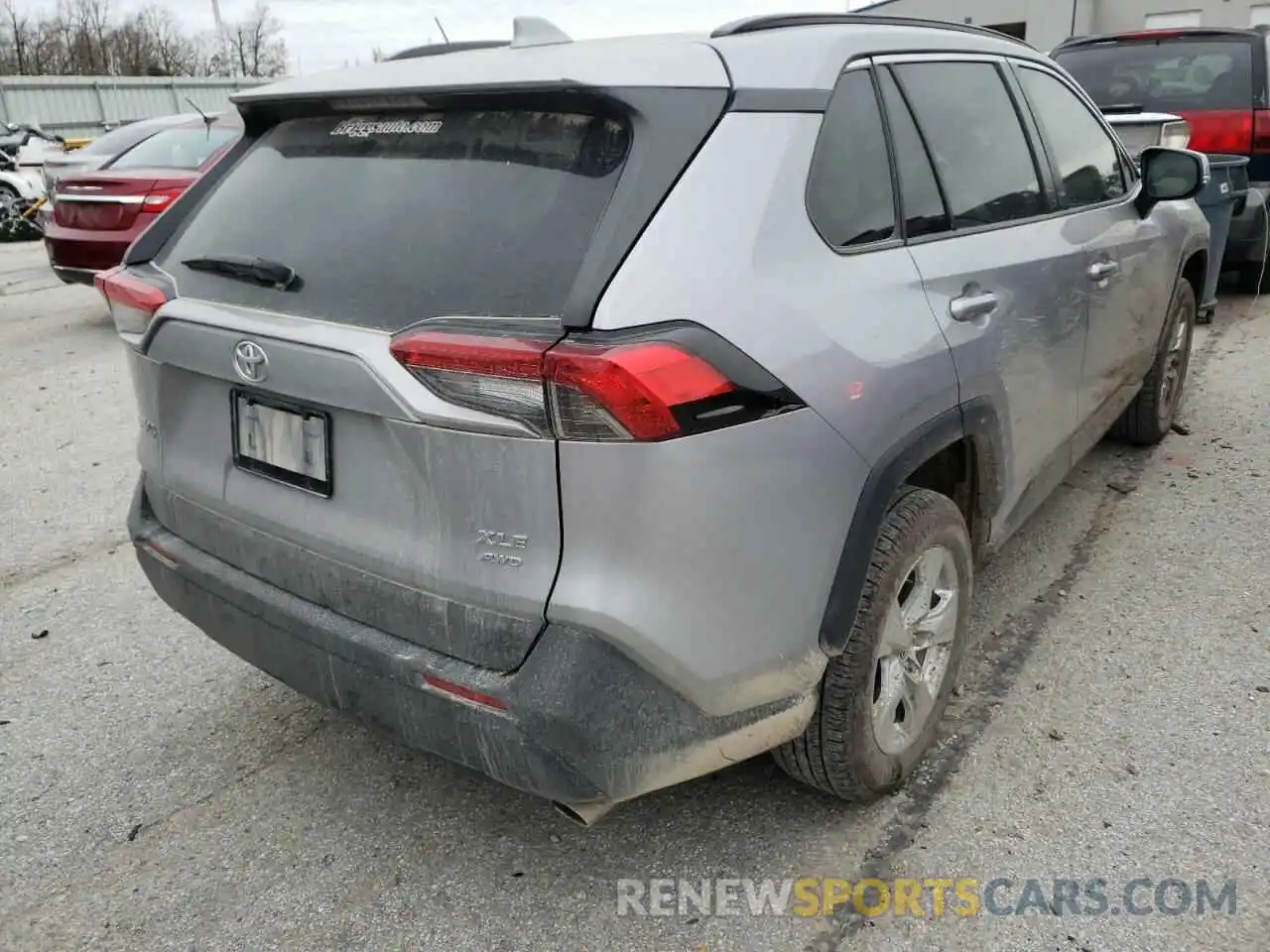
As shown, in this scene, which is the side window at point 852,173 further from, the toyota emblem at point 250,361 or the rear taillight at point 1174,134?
the rear taillight at point 1174,134

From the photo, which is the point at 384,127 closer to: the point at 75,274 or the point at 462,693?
the point at 462,693

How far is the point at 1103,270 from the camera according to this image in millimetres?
3580

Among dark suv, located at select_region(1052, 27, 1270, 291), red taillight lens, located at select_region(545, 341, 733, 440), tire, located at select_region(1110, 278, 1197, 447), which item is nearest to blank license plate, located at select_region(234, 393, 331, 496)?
red taillight lens, located at select_region(545, 341, 733, 440)

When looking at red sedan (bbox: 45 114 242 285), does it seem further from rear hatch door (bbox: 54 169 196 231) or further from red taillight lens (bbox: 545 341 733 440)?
red taillight lens (bbox: 545 341 733 440)

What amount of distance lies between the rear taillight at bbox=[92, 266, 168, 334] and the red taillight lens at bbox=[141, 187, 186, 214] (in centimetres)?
624

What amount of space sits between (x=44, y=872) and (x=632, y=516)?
1.78 meters

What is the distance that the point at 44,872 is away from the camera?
8.28 feet

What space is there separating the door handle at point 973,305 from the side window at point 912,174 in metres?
0.19

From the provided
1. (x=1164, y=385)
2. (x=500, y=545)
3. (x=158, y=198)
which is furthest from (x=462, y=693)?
(x=158, y=198)

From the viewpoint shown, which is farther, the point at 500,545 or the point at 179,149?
the point at 179,149

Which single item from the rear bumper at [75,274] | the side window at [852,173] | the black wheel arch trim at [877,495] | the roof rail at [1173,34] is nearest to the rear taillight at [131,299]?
the side window at [852,173]

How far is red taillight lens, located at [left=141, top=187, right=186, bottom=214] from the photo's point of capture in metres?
8.30

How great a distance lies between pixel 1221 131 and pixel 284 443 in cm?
788

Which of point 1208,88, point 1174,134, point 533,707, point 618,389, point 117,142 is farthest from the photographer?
point 117,142
